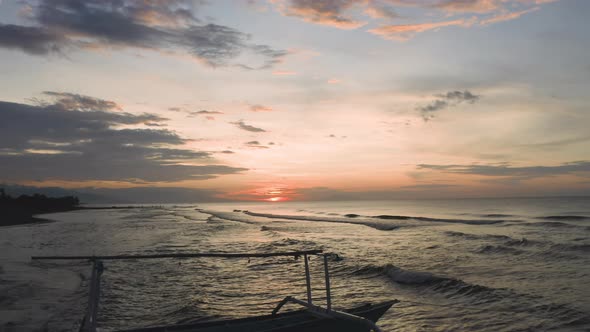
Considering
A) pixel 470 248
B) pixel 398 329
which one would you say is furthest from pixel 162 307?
pixel 470 248

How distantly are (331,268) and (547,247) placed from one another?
17180 millimetres

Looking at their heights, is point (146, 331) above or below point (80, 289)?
above

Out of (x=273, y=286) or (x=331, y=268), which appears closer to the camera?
(x=273, y=286)

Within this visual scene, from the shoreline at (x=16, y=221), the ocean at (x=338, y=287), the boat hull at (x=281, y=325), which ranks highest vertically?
the boat hull at (x=281, y=325)

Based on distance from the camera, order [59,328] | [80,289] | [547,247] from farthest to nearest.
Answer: [547,247]
[80,289]
[59,328]

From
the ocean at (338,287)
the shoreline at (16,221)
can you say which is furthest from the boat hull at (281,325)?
the shoreline at (16,221)

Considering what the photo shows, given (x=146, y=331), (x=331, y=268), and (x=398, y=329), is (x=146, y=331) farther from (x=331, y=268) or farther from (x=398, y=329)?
(x=331, y=268)

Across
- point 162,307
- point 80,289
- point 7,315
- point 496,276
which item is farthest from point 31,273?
point 496,276

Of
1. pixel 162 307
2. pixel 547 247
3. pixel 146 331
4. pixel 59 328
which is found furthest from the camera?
pixel 547 247

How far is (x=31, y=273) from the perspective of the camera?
17.5 metres

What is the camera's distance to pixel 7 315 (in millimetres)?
11297

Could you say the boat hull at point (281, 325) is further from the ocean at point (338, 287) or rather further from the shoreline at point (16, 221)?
the shoreline at point (16, 221)

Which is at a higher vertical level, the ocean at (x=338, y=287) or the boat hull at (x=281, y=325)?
the boat hull at (x=281, y=325)

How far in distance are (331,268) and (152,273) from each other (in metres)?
9.27
